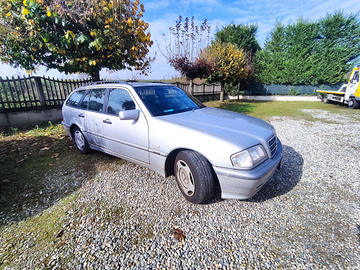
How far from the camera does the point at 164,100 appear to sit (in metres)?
2.97

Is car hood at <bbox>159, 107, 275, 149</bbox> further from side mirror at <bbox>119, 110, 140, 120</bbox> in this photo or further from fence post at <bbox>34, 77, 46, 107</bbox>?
fence post at <bbox>34, 77, 46, 107</bbox>

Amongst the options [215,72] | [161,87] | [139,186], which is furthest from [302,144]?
[215,72]

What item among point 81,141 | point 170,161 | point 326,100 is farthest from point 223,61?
point 170,161

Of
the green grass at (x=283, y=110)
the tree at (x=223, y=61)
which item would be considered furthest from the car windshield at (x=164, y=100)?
the tree at (x=223, y=61)

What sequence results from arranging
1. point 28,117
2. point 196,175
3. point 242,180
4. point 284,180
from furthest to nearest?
point 28,117 < point 284,180 < point 196,175 < point 242,180

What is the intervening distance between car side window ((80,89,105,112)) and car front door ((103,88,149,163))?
252mm

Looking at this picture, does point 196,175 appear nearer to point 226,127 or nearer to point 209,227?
point 209,227

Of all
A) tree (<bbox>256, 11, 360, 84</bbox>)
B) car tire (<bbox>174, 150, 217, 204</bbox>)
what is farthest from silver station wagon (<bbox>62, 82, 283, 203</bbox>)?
tree (<bbox>256, 11, 360, 84</bbox>)

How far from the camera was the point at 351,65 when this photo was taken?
46.5 feet

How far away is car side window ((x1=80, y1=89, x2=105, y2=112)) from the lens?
325 cm

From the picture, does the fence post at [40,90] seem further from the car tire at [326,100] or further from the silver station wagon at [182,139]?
Answer: the car tire at [326,100]

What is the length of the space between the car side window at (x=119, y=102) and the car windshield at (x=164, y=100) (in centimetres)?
21

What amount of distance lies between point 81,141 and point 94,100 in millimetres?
1146

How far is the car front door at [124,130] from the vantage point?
102 inches
